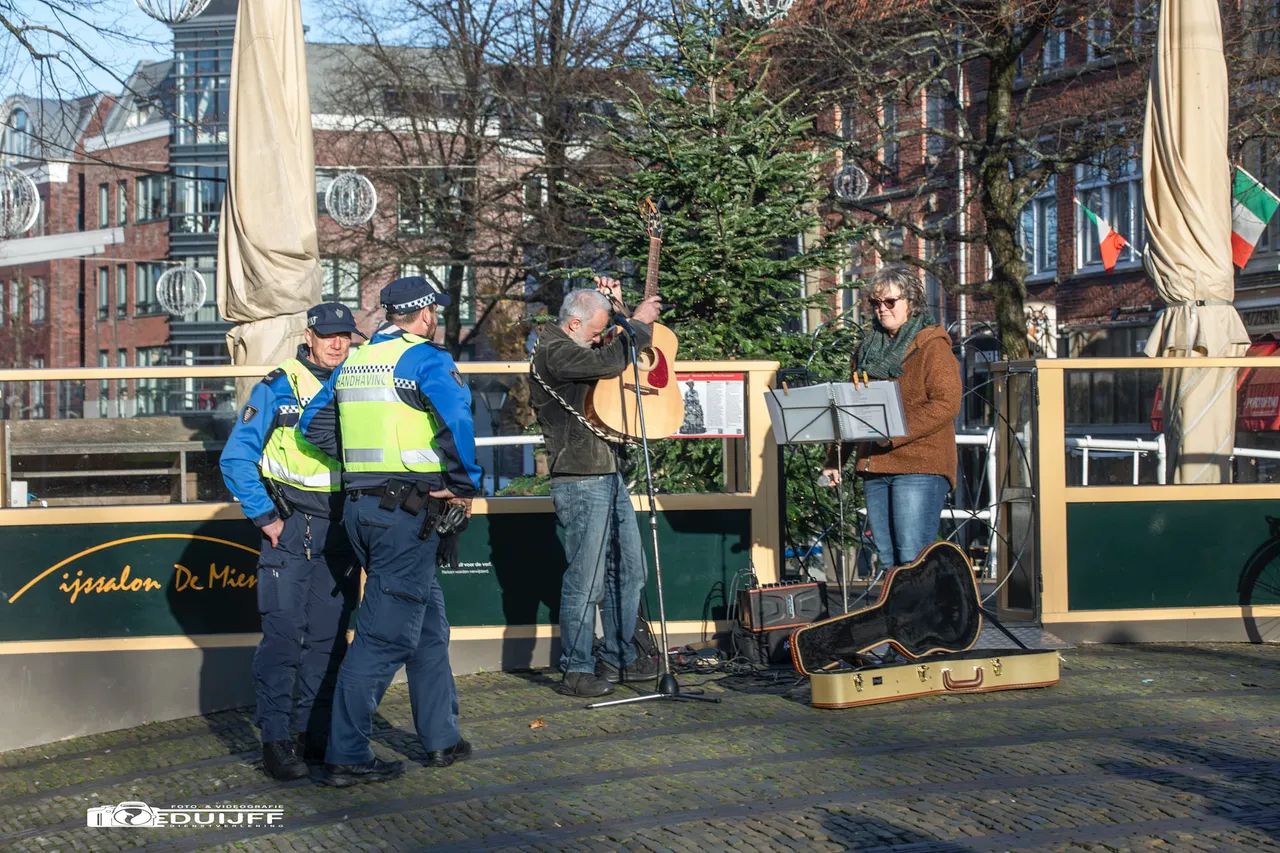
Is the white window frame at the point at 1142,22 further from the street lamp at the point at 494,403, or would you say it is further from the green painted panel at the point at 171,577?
the green painted panel at the point at 171,577

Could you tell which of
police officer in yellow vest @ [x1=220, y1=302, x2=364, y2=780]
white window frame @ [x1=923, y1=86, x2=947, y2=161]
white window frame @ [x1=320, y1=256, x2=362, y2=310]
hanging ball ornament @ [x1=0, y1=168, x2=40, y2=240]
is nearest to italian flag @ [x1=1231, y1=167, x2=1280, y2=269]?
white window frame @ [x1=923, y1=86, x2=947, y2=161]

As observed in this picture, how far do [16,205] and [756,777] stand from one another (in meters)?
18.6

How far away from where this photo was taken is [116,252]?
2506 inches

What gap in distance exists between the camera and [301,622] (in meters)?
6.61

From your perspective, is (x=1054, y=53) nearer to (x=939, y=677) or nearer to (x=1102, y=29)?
(x=1102, y=29)

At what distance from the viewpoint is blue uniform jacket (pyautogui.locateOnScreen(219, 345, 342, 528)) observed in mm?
6504

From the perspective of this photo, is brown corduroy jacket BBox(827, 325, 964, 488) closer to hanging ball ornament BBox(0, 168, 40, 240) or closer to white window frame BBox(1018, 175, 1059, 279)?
hanging ball ornament BBox(0, 168, 40, 240)

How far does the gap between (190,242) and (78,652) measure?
179 ft

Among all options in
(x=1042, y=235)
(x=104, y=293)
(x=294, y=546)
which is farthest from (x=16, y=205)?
(x=104, y=293)

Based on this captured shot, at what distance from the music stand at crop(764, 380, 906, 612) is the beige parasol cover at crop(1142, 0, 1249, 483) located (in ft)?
11.3

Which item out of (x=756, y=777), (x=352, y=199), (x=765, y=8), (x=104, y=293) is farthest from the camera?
(x=104, y=293)

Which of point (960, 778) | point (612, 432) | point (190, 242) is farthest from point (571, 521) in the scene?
point (190, 242)

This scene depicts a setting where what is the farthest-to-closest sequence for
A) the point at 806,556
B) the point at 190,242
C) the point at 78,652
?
the point at 190,242
the point at 806,556
the point at 78,652

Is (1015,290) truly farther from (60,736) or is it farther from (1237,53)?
(60,736)
